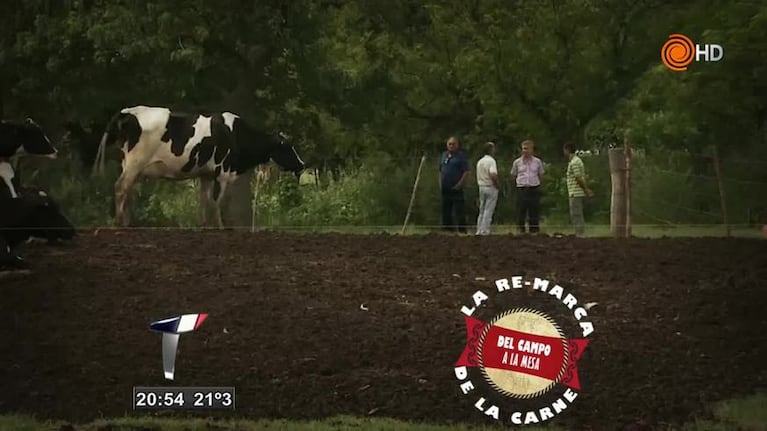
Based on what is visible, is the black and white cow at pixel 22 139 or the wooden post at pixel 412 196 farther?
the wooden post at pixel 412 196

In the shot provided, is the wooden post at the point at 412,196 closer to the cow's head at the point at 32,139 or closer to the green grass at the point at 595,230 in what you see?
the green grass at the point at 595,230

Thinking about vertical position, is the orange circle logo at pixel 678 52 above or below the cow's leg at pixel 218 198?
above

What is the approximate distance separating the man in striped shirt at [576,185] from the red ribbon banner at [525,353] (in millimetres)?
593

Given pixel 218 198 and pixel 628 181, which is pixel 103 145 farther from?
pixel 628 181

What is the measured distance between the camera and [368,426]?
20.4 ft

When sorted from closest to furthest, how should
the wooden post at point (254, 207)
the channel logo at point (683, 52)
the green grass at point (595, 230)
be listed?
the channel logo at point (683, 52), the green grass at point (595, 230), the wooden post at point (254, 207)

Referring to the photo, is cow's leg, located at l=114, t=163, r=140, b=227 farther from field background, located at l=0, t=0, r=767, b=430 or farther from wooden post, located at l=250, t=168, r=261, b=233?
wooden post, located at l=250, t=168, r=261, b=233

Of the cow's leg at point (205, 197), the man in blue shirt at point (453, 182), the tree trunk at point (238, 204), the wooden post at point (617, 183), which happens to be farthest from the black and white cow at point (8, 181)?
the wooden post at point (617, 183)

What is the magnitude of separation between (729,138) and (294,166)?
1.75 m

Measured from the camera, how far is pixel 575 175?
6.61 meters

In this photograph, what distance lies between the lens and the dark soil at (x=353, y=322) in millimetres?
6336

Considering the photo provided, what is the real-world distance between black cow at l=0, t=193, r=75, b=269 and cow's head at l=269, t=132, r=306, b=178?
35.0 inches

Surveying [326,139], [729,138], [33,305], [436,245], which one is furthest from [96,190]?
[729,138]

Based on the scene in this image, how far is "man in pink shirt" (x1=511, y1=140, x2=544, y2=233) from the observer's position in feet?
21.8
